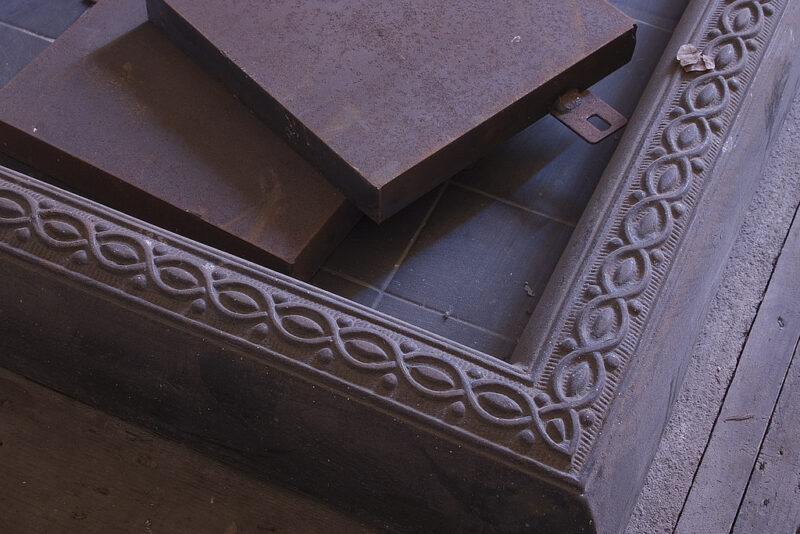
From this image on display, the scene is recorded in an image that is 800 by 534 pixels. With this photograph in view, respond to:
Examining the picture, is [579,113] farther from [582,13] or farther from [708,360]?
[708,360]

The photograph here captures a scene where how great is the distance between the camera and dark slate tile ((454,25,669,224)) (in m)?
1.87

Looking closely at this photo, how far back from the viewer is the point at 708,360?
1.95m

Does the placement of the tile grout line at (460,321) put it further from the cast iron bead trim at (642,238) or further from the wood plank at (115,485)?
the wood plank at (115,485)

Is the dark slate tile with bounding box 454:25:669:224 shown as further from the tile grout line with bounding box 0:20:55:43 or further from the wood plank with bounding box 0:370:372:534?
the tile grout line with bounding box 0:20:55:43

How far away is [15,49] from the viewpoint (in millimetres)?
2055

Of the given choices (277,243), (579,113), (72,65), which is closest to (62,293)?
(277,243)

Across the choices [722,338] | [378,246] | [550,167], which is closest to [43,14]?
[378,246]

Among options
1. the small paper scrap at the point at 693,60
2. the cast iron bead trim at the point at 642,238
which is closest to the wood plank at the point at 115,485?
the cast iron bead trim at the point at 642,238

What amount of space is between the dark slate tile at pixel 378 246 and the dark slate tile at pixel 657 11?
0.72 m

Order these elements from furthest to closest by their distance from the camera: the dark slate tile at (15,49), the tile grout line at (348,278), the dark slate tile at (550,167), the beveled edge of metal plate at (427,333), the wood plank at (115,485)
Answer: the dark slate tile at (15,49) < the dark slate tile at (550,167) < the tile grout line at (348,278) < the wood plank at (115,485) < the beveled edge of metal plate at (427,333)

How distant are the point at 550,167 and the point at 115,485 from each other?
1088 millimetres

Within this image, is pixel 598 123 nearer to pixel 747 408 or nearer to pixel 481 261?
pixel 481 261

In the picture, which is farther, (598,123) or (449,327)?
(598,123)

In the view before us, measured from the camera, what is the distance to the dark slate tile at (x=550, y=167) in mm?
1872
